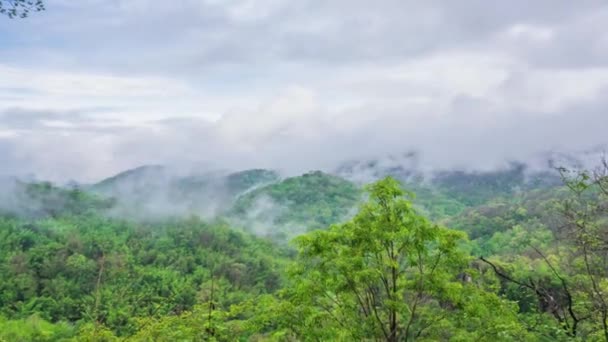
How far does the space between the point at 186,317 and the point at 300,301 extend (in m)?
2.66

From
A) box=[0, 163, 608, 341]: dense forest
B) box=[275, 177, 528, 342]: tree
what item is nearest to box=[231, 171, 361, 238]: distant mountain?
box=[0, 163, 608, 341]: dense forest

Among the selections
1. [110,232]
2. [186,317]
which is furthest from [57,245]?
[186,317]

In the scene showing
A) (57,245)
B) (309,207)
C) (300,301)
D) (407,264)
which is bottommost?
(309,207)

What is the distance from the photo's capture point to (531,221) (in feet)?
279

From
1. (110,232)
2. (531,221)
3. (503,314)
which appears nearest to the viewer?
(503,314)

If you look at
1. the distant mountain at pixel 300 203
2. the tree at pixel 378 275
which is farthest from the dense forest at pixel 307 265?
the distant mountain at pixel 300 203

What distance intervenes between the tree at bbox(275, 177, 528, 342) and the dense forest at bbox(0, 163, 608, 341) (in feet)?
0.10

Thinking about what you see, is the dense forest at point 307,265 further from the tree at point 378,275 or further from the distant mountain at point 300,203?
the distant mountain at point 300,203

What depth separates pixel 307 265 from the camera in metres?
9.68

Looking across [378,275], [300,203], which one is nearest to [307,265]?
[378,275]

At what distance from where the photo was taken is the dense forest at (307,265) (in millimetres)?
8383

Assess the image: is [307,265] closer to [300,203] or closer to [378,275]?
[378,275]

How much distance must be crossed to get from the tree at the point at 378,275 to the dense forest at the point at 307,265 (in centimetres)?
3

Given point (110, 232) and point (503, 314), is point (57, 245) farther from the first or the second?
point (503, 314)
